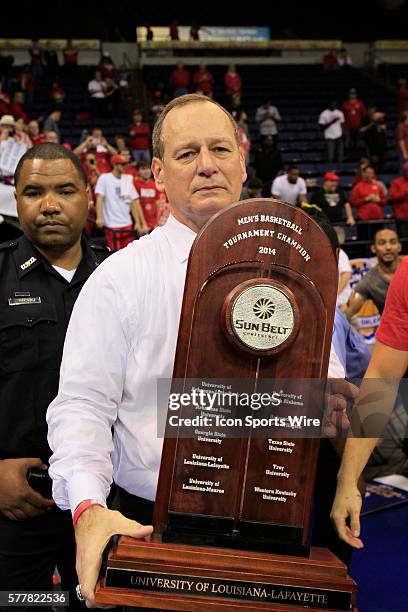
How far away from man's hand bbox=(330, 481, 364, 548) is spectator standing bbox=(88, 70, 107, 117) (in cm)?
1350

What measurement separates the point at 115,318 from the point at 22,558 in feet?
2.79

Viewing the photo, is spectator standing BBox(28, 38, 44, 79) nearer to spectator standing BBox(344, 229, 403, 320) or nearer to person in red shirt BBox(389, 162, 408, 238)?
person in red shirt BBox(389, 162, 408, 238)

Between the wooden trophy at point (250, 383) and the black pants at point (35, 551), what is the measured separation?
2.58ft

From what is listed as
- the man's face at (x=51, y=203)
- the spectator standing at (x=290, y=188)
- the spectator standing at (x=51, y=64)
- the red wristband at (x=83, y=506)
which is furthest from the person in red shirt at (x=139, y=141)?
the red wristband at (x=83, y=506)

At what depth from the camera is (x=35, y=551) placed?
183 centimetres

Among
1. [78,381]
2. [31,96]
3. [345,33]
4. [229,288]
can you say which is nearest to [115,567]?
[78,381]

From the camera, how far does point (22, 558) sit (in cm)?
181

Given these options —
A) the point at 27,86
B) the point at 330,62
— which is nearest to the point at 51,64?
the point at 27,86

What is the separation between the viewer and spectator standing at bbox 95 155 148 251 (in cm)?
788

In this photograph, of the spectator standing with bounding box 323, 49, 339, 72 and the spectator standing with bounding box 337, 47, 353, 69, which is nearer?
the spectator standing with bounding box 323, 49, 339, 72

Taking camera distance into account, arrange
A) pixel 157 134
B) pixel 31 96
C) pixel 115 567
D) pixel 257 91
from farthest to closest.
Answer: pixel 257 91 → pixel 31 96 → pixel 157 134 → pixel 115 567

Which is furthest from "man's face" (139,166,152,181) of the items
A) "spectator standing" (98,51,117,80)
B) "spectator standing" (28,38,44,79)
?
"spectator standing" (28,38,44,79)

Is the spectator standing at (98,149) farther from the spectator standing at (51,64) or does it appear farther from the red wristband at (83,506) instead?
the red wristband at (83,506)

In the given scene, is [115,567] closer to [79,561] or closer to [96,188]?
[79,561]
